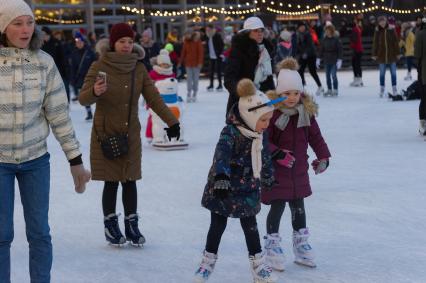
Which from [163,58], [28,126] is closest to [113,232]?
[28,126]

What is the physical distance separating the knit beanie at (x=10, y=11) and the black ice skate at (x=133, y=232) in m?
1.81

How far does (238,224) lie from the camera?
5.26 meters

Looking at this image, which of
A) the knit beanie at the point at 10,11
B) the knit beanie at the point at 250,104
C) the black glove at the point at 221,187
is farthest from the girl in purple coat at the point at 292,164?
the knit beanie at the point at 10,11

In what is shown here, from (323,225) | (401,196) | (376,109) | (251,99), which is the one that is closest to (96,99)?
(251,99)

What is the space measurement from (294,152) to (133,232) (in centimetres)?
113

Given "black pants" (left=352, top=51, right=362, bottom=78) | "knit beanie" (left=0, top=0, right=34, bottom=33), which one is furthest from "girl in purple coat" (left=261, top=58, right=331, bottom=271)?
"black pants" (left=352, top=51, right=362, bottom=78)

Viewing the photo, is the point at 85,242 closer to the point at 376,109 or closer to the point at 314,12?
the point at 376,109

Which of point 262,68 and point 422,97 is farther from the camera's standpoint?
point 422,97

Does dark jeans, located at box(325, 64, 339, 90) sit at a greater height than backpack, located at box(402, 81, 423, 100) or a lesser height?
greater

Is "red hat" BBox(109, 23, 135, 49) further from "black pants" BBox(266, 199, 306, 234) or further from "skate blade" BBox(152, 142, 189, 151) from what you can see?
"skate blade" BBox(152, 142, 189, 151)

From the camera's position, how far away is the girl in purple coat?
4.23 meters

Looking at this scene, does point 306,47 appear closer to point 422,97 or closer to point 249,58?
point 422,97

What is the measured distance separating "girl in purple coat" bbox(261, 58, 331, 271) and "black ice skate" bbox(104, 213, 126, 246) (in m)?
0.97

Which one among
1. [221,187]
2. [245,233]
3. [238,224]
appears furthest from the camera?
[238,224]
